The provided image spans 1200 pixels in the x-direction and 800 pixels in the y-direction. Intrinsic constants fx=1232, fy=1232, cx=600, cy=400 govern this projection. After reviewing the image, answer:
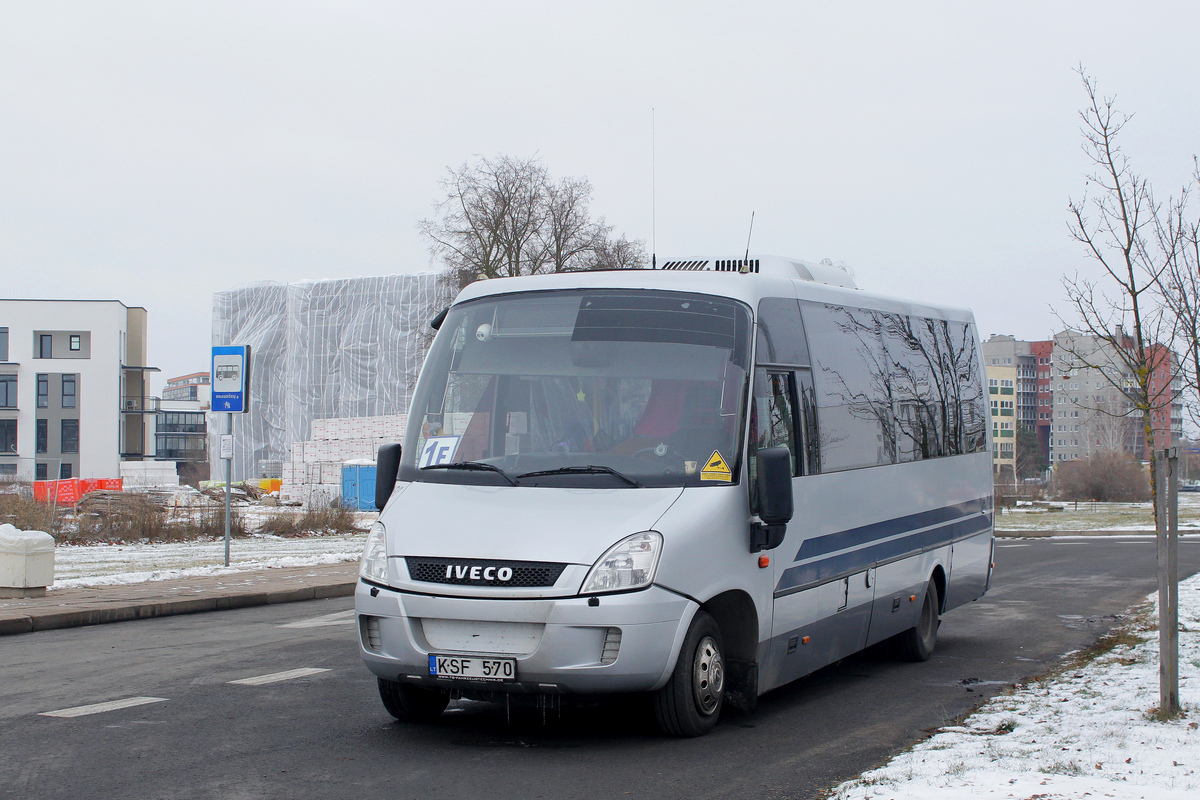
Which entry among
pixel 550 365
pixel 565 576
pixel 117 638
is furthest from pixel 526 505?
pixel 117 638

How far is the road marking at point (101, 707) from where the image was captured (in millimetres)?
7453

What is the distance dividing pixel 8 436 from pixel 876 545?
8857cm

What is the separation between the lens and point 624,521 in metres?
6.36

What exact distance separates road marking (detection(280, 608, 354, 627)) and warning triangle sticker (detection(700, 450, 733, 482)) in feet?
22.6

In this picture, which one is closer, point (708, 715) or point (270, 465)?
point (708, 715)

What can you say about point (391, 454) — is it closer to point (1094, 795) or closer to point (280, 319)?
point (1094, 795)

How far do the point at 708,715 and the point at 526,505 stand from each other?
1573 mm

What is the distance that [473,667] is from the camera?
627 centimetres

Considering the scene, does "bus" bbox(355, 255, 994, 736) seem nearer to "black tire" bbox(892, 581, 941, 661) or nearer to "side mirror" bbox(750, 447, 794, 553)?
"side mirror" bbox(750, 447, 794, 553)

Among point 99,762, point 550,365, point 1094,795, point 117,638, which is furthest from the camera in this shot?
point 117,638

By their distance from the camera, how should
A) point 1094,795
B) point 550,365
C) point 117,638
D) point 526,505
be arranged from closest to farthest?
point 1094,795, point 526,505, point 550,365, point 117,638

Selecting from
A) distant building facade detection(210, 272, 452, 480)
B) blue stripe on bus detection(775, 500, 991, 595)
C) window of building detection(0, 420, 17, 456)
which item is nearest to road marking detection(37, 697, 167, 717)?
blue stripe on bus detection(775, 500, 991, 595)

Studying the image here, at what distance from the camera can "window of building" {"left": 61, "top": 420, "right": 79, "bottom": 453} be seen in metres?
87.1

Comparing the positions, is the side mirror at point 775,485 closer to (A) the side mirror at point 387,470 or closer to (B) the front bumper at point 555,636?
(B) the front bumper at point 555,636
